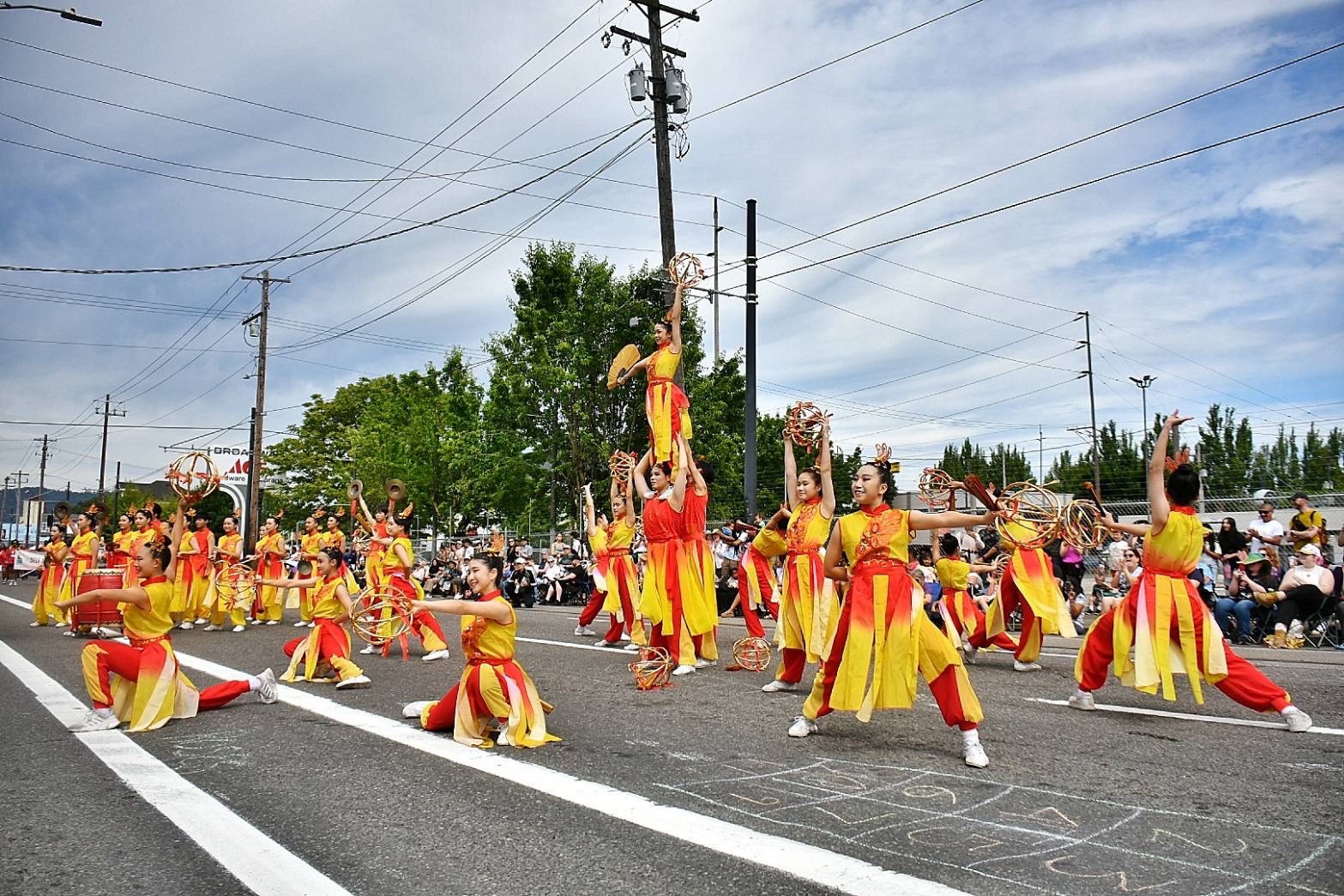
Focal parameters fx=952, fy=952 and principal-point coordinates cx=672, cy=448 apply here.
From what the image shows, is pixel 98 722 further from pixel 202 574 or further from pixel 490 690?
pixel 202 574

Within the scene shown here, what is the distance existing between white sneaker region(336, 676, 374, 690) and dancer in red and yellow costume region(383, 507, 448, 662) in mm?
1859

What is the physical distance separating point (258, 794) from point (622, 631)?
7.90 m

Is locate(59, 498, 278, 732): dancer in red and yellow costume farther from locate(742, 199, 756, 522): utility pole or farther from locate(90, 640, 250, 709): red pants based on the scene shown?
locate(742, 199, 756, 522): utility pole

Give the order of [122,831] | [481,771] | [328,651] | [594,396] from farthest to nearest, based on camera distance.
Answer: [594,396]
[328,651]
[481,771]
[122,831]

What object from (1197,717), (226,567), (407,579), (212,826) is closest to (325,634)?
(407,579)

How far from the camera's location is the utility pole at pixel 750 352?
1905 cm

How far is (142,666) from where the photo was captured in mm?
6949

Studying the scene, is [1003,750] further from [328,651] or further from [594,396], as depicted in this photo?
[594,396]

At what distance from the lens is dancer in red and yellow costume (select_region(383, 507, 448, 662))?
1114 centimetres

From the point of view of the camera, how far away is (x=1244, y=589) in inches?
491

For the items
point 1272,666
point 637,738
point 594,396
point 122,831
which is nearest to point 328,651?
point 637,738

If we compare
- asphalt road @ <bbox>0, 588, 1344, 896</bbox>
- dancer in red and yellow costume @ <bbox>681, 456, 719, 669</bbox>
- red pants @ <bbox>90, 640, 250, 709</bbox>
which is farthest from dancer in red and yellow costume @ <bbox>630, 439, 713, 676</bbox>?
red pants @ <bbox>90, 640, 250, 709</bbox>

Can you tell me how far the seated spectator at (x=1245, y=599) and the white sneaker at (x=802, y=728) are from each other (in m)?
8.12

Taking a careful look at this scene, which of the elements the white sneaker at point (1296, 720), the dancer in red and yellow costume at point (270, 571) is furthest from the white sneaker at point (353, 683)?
the dancer in red and yellow costume at point (270, 571)
